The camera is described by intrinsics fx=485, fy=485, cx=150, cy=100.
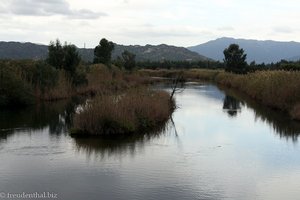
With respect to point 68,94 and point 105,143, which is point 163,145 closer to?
point 105,143

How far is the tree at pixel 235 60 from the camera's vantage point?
6669 cm

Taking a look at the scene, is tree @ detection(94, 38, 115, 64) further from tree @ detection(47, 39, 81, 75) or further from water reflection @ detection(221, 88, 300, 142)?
water reflection @ detection(221, 88, 300, 142)

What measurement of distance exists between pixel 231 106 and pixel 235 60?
1350 inches

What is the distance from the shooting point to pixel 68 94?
3825 cm

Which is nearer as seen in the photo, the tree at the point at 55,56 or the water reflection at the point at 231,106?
the water reflection at the point at 231,106

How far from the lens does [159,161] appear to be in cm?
1631

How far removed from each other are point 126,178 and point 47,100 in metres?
22.5

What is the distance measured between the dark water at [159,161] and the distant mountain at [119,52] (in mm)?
77397

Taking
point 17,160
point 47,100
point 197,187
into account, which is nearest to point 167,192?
point 197,187

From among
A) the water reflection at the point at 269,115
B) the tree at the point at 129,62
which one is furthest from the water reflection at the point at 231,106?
the tree at the point at 129,62

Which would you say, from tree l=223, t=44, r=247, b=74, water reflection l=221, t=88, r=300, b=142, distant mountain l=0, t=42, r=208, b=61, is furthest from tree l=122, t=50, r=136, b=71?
distant mountain l=0, t=42, r=208, b=61

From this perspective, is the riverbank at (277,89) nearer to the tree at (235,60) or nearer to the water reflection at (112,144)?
the water reflection at (112,144)

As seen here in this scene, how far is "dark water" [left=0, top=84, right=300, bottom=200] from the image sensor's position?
13156mm

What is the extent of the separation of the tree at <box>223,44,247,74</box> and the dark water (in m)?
41.1
